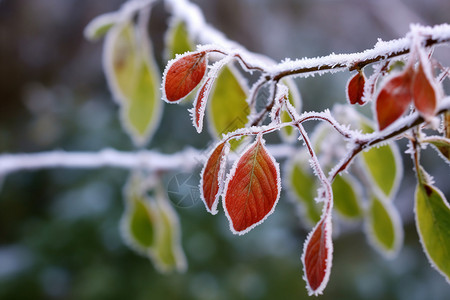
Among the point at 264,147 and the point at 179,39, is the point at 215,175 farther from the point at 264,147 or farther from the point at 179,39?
the point at 179,39

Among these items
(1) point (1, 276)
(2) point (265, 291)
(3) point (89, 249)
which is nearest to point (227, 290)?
(2) point (265, 291)

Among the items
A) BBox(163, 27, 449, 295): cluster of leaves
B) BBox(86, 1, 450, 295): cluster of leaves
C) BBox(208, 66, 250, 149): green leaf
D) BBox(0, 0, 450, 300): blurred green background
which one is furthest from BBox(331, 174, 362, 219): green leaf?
BBox(0, 0, 450, 300): blurred green background

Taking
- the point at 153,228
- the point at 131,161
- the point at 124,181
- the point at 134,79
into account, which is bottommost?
the point at 153,228

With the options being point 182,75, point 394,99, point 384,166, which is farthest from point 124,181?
point 394,99

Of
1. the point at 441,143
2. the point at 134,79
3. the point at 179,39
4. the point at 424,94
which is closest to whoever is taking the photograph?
the point at 424,94

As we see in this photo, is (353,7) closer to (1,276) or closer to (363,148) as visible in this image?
(1,276)

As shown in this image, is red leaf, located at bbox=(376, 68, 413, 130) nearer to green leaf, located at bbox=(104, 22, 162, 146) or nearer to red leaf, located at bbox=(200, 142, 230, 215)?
red leaf, located at bbox=(200, 142, 230, 215)
